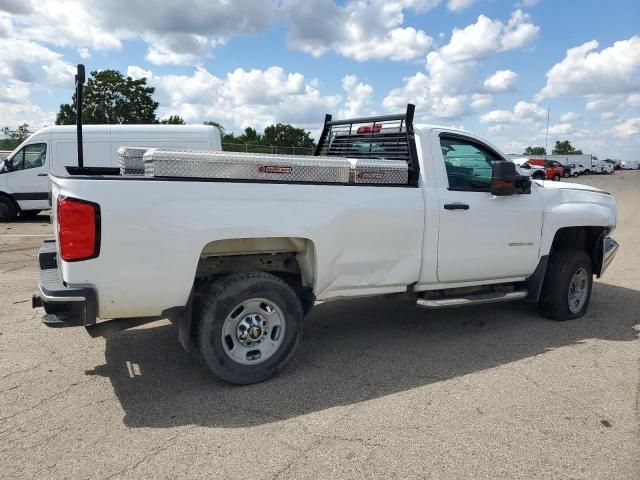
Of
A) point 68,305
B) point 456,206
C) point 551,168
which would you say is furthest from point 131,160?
point 551,168

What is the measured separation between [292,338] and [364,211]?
115 centimetres

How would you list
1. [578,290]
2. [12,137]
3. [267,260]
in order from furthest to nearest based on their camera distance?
[12,137]
[578,290]
[267,260]

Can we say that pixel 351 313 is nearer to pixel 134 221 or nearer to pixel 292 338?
pixel 292 338

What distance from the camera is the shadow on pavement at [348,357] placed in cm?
378

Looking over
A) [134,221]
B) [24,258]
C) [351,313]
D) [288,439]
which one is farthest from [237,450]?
[24,258]

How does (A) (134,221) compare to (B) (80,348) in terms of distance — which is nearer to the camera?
(A) (134,221)

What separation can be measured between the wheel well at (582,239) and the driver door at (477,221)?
77 cm

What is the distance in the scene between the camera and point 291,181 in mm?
4113

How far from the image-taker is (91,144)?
44.3 ft

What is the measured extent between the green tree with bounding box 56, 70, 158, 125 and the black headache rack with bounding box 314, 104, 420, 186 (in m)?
32.4

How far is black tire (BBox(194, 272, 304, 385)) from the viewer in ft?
12.7

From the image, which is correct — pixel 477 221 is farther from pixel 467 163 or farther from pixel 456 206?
pixel 467 163

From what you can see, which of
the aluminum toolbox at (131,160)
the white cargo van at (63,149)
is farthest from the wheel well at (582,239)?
the white cargo van at (63,149)

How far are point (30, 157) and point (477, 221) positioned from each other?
13.0 meters
